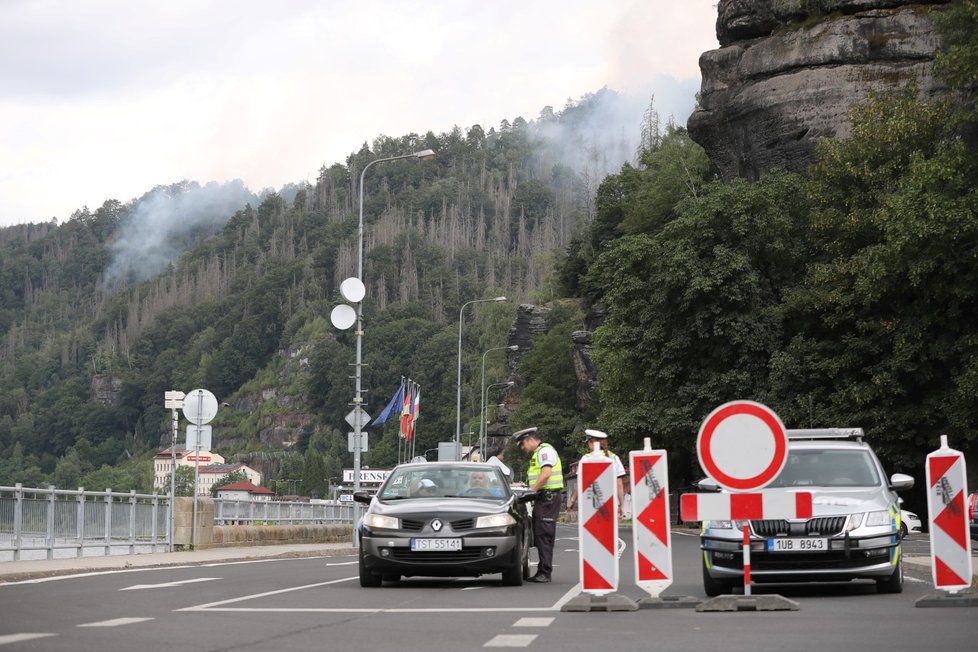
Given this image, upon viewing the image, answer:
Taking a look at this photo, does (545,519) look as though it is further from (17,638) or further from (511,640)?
(17,638)

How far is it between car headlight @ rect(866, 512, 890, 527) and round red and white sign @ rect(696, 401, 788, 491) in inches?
130

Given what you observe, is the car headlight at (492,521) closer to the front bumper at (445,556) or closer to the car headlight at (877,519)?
the front bumper at (445,556)

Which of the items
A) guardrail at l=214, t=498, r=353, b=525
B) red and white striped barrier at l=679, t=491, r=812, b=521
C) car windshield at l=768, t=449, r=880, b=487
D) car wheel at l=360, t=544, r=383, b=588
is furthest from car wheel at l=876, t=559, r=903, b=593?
guardrail at l=214, t=498, r=353, b=525

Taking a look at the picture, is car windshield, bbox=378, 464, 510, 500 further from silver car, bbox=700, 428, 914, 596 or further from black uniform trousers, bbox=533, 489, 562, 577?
silver car, bbox=700, 428, 914, 596

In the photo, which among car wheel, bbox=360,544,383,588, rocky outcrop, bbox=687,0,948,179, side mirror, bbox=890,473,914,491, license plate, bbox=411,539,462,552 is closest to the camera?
side mirror, bbox=890,473,914,491

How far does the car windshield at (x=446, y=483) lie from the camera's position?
17.9 metres

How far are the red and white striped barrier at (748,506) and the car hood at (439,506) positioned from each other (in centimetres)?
485

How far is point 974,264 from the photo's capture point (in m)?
40.8

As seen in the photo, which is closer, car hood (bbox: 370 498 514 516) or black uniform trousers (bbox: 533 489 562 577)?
car hood (bbox: 370 498 514 516)

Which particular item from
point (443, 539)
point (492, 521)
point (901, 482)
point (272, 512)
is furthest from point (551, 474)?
point (272, 512)

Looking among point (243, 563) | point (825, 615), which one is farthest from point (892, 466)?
point (825, 615)

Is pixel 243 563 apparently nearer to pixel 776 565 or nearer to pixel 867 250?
pixel 776 565

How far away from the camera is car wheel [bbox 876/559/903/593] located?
15.1 meters

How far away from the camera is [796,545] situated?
14781 mm
